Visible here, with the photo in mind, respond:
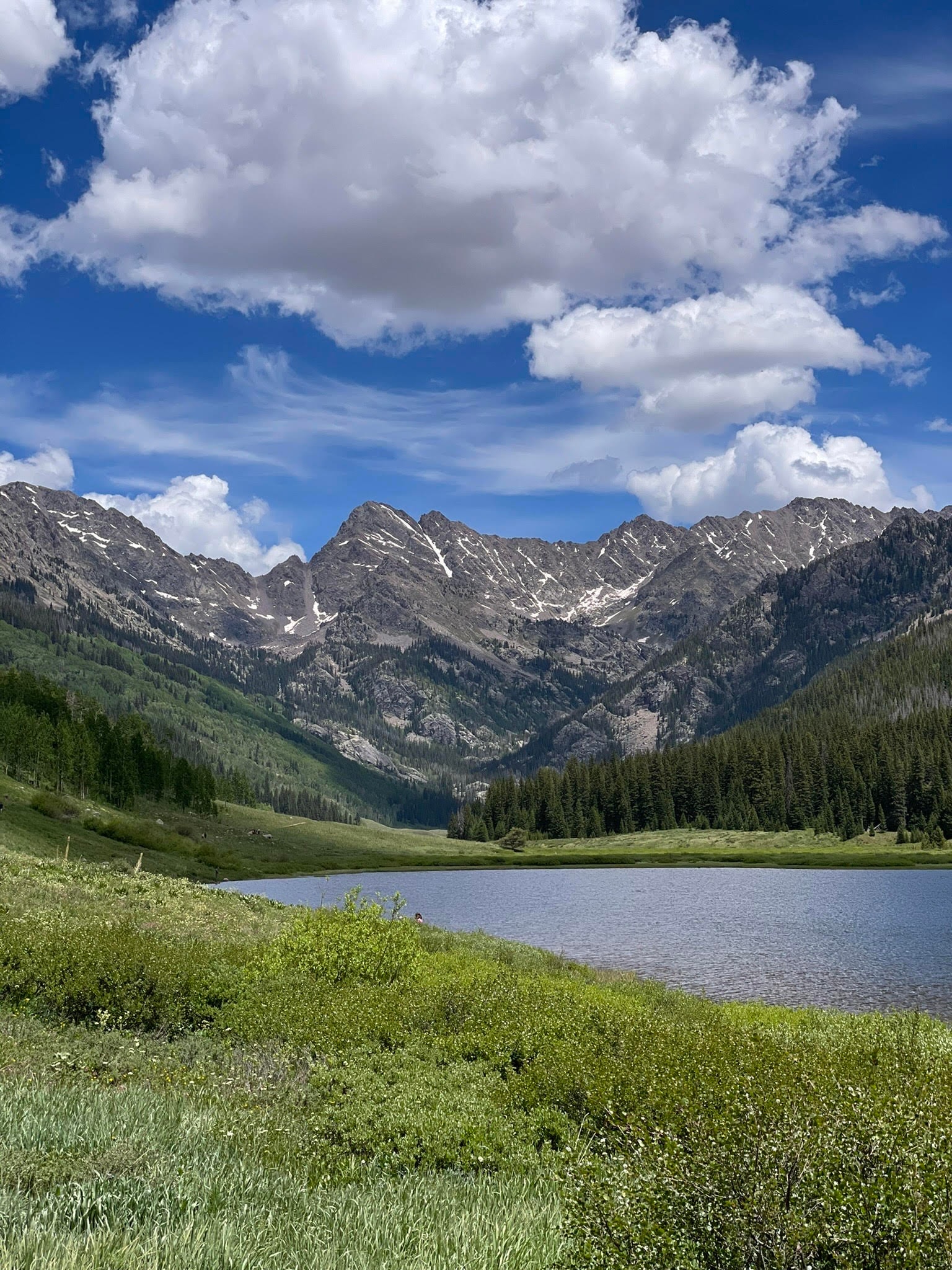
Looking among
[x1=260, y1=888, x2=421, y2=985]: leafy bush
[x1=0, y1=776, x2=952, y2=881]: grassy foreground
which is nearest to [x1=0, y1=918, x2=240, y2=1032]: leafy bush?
[x1=260, y1=888, x2=421, y2=985]: leafy bush

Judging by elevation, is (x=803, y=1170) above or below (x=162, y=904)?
above

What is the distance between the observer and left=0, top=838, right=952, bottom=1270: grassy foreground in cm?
806

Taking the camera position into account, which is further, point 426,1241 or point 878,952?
point 878,952

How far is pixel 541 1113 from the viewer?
17.8m

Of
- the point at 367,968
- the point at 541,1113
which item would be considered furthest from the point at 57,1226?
the point at 367,968

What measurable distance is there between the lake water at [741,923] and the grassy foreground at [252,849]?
1053 centimetres

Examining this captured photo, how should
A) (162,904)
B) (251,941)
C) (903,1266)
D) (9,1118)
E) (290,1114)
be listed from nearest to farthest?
(903,1266) < (9,1118) < (290,1114) < (251,941) < (162,904)

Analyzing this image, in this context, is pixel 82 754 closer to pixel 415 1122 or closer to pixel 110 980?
pixel 110 980

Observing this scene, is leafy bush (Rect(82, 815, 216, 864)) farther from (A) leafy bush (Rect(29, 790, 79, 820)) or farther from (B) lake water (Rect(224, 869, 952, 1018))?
(B) lake water (Rect(224, 869, 952, 1018))

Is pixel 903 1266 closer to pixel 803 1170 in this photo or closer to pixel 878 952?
pixel 803 1170

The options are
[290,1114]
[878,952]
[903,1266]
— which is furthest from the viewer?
[878,952]

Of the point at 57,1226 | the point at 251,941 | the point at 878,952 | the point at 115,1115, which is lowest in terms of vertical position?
the point at 878,952

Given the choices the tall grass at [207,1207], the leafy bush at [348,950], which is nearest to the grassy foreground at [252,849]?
the leafy bush at [348,950]

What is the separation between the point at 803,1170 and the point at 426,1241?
4.01 meters
